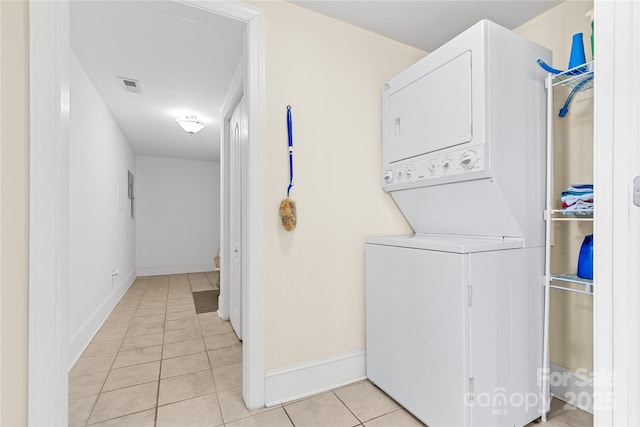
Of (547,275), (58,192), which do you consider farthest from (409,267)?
(58,192)

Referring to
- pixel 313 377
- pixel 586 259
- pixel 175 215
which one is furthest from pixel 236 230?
pixel 175 215

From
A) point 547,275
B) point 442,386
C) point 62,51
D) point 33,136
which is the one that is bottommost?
point 442,386

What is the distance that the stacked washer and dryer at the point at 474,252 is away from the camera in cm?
136

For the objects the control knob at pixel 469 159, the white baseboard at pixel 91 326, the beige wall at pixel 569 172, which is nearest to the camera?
the control knob at pixel 469 159

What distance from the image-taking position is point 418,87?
1.77 metres

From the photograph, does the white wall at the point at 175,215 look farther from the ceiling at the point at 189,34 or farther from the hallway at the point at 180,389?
the hallway at the point at 180,389

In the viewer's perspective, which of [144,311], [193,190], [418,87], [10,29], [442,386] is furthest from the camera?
[193,190]

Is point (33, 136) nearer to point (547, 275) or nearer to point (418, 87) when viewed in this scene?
point (418, 87)

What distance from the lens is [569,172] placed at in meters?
1.77

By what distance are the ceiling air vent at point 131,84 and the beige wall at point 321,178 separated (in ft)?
5.74

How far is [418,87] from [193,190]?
5.61 metres

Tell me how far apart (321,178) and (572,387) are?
6.14ft

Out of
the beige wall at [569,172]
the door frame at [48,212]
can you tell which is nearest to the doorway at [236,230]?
the door frame at [48,212]

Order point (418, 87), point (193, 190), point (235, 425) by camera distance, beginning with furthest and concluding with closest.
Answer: point (193, 190)
point (418, 87)
point (235, 425)
